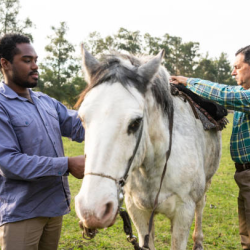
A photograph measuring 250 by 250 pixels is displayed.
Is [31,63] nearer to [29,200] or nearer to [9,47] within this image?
[9,47]

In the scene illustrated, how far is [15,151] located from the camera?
2055 millimetres

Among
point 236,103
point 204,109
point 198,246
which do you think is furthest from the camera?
point 198,246

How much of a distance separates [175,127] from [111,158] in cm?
115

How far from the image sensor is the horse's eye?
1.79 m

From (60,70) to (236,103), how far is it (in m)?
34.1

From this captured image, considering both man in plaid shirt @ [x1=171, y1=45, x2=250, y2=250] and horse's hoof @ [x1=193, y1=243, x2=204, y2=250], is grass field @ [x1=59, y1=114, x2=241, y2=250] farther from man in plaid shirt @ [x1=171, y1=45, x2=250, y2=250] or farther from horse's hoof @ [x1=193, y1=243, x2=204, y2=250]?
man in plaid shirt @ [x1=171, y1=45, x2=250, y2=250]

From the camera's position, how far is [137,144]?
6.23 ft

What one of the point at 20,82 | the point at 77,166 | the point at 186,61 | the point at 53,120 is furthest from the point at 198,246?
A: the point at 186,61

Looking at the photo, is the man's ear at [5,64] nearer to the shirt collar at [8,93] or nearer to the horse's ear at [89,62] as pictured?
the shirt collar at [8,93]

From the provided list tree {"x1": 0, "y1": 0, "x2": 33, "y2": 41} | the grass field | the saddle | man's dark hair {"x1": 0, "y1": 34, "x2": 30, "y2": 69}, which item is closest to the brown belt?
the saddle

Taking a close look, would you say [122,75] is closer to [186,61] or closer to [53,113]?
[53,113]

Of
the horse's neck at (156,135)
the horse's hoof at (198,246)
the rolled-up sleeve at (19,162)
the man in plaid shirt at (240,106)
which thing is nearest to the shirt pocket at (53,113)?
the rolled-up sleeve at (19,162)

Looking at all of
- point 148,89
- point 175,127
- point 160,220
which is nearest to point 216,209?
point 160,220

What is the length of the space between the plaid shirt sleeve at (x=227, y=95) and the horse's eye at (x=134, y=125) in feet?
3.75
